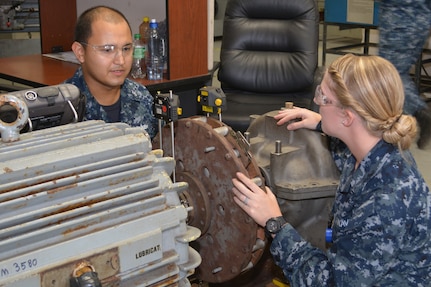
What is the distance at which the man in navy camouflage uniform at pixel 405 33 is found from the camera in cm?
166

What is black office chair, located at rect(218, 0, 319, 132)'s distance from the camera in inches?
130

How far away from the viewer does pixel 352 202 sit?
1.31 meters

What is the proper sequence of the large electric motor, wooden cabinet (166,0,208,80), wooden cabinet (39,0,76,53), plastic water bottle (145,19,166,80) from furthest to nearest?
1. wooden cabinet (39,0,76,53)
2. plastic water bottle (145,19,166,80)
3. wooden cabinet (166,0,208,80)
4. the large electric motor

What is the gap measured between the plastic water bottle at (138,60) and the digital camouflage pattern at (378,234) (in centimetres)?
166

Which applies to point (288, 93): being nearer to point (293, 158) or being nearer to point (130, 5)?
point (130, 5)

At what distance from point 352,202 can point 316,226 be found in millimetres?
281

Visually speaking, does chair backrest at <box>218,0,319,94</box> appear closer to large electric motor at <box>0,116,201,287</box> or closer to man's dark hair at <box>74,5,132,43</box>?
man's dark hair at <box>74,5,132,43</box>

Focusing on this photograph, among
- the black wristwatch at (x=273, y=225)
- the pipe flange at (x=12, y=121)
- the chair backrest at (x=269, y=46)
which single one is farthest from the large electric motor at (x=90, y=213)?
the chair backrest at (x=269, y=46)

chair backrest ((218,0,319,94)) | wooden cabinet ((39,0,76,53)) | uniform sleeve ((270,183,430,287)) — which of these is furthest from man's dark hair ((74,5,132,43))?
wooden cabinet ((39,0,76,53))

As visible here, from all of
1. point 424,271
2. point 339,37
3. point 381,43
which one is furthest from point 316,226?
point 339,37

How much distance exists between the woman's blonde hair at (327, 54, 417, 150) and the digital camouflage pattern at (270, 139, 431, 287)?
5 cm

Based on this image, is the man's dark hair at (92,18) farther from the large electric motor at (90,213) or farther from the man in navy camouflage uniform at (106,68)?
the large electric motor at (90,213)

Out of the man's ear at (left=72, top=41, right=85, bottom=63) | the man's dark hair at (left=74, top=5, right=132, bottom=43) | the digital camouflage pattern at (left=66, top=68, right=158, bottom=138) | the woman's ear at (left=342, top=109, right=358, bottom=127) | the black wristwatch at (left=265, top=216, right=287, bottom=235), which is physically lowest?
the black wristwatch at (left=265, top=216, right=287, bottom=235)

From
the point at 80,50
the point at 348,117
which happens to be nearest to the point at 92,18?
the point at 80,50
